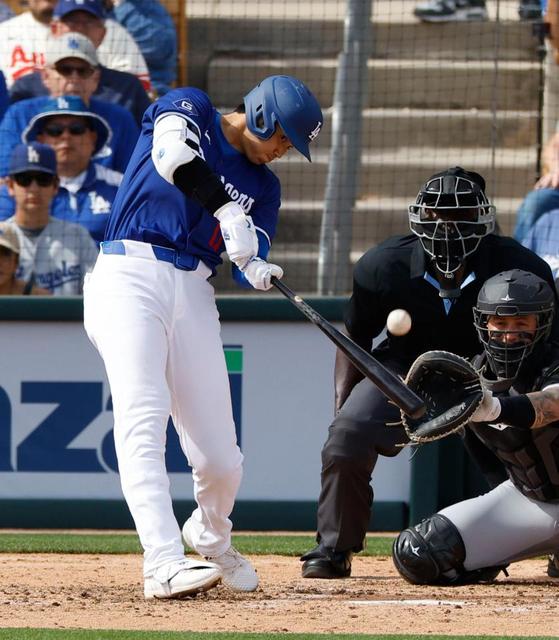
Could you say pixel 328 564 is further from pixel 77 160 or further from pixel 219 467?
pixel 77 160

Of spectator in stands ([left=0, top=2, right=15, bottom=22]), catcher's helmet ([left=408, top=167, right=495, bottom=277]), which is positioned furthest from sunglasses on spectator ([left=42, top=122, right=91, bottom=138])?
catcher's helmet ([left=408, top=167, right=495, bottom=277])

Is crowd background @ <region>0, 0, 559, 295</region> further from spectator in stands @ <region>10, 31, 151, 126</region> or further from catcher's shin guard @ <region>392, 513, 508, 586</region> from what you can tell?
catcher's shin guard @ <region>392, 513, 508, 586</region>

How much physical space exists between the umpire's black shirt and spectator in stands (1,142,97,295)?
6.94 feet

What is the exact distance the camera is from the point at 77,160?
7195 mm

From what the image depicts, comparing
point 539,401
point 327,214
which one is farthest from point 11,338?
point 539,401

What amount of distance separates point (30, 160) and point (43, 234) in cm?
46

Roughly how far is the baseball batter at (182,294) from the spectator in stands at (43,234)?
8.12 ft

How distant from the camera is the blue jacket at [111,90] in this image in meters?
7.46

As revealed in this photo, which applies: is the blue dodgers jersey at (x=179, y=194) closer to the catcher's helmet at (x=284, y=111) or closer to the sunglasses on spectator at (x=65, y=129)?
the catcher's helmet at (x=284, y=111)

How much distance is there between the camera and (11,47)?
7719 mm

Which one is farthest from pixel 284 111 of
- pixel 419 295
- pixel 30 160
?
pixel 30 160

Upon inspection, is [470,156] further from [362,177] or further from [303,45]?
[303,45]

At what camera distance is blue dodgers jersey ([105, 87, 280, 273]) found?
13.6 feet

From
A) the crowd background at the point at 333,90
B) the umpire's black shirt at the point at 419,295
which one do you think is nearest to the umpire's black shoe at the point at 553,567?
the umpire's black shirt at the point at 419,295
